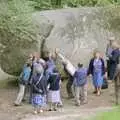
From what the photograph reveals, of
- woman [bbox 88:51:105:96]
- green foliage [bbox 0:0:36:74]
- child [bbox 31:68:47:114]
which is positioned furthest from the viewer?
green foliage [bbox 0:0:36:74]

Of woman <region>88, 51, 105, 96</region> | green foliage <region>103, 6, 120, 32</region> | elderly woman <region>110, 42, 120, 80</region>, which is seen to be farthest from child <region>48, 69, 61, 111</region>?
green foliage <region>103, 6, 120, 32</region>

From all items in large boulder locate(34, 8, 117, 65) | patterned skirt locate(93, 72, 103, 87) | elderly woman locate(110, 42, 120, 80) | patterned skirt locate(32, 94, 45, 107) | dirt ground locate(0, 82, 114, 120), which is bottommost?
dirt ground locate(0, 82, 114, 120)

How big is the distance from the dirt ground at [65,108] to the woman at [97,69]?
392 mm

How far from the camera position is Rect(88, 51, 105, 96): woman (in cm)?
1546

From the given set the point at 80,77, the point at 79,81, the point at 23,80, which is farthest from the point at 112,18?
the point at 23,80

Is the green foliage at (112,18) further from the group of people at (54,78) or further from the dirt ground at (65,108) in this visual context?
the dirt ground at (65,108)

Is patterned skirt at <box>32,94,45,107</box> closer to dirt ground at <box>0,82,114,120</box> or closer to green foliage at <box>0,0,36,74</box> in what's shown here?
dirt ground at <box>0,82,114,120</box>

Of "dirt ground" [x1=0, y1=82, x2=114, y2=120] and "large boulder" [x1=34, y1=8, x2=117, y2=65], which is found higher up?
"large boulder" [x1=34, y1=8, x2=117, y2=65]

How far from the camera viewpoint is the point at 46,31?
17703 mm

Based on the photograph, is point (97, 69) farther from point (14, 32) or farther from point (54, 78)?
point (14, 32)

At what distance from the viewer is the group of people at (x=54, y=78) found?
44.4 feet

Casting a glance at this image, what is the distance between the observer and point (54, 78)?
13.9 metres

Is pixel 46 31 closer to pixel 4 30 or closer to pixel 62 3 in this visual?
pixel 4 30

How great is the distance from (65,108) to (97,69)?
1.89 metres
